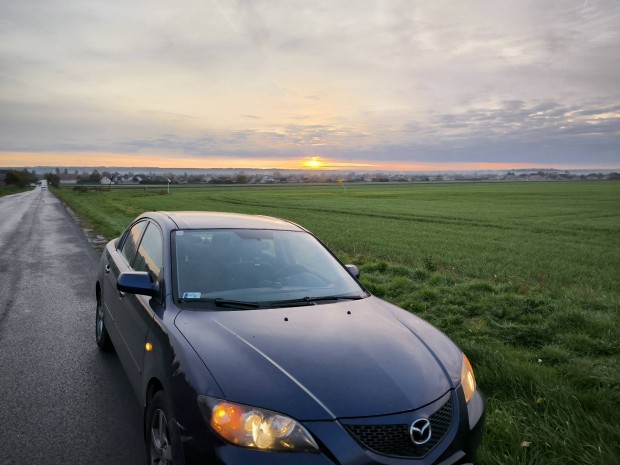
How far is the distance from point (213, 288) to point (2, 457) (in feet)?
5.23

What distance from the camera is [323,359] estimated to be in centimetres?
245

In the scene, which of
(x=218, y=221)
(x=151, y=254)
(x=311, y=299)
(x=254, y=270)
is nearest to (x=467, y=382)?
(x=311, y=299)

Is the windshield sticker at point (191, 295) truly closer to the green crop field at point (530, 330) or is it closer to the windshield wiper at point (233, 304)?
the windshield wiper at point (233, 304)

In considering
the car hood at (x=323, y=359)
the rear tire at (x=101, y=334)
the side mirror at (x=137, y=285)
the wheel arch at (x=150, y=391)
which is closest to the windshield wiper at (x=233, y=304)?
the car hood at (x=323, y=359)

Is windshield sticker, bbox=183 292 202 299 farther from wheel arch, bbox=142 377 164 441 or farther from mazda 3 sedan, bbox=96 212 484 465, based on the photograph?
wheel arch, bbox=142 377 164 441

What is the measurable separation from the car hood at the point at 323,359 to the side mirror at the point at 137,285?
16.2 inches

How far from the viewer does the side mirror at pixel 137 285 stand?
3.18 meters

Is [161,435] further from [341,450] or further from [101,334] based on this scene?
[101,334]

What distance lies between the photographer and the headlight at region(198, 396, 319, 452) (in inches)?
79.7

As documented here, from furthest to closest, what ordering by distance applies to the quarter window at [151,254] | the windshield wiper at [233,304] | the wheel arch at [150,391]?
the quarter window at [151,254]
the windshield wiper at [233,304]
the wheel arch at [150,391]

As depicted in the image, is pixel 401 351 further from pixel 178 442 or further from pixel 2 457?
pixel 2 457

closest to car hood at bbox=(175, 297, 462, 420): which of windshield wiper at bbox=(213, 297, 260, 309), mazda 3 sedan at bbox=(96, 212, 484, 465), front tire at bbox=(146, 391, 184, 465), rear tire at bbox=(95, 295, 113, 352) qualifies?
mazda 3 sedan at bbox=(96, 212, 484, 465)

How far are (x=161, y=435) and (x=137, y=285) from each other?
97 cm

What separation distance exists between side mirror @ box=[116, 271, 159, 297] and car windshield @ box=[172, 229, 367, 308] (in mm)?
174
